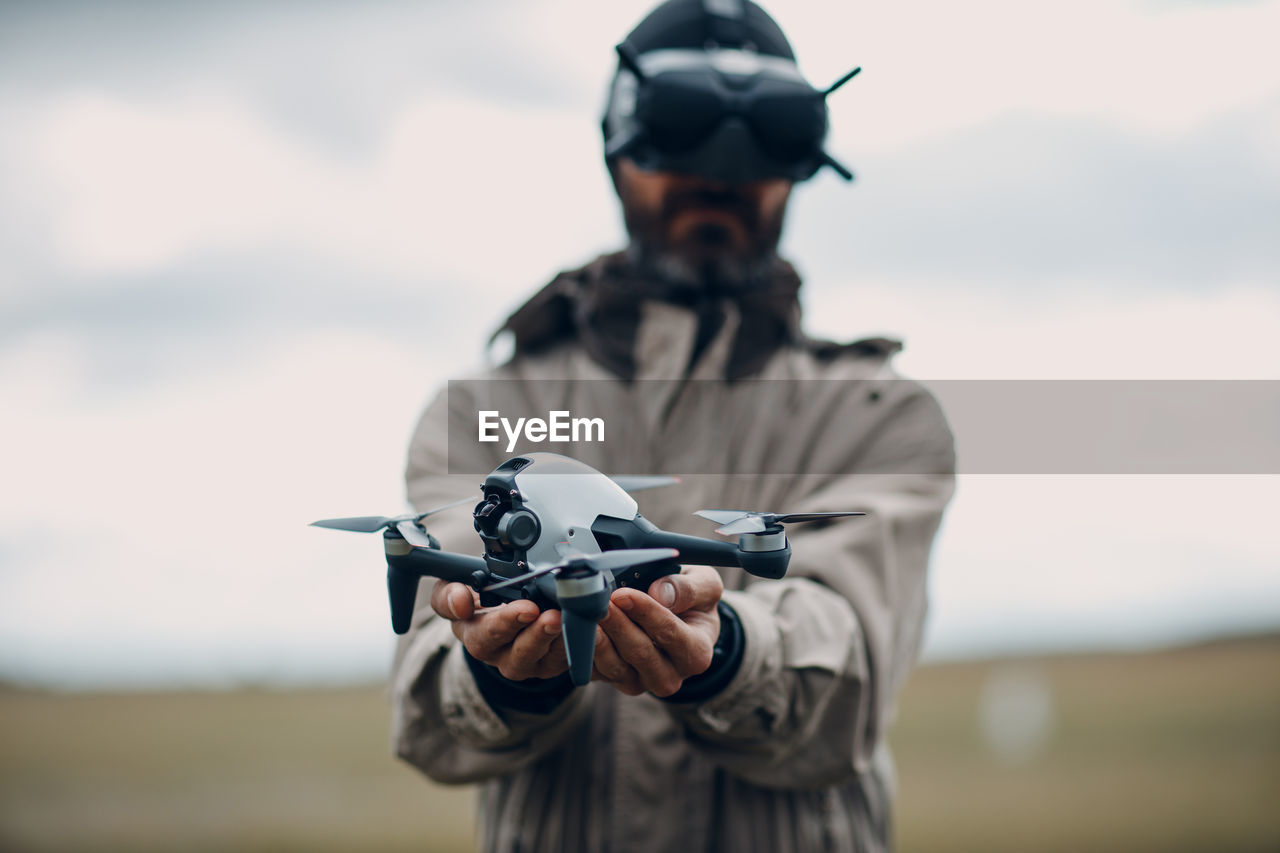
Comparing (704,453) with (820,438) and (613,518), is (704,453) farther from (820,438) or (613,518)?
(613,518)

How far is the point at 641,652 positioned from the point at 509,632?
10.4 inches

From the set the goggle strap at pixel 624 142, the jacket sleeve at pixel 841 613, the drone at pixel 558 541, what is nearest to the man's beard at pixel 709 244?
the goggle strap at pixel 624 142

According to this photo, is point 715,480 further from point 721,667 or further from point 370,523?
point 370,523

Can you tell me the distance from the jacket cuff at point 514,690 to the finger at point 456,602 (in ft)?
1.05

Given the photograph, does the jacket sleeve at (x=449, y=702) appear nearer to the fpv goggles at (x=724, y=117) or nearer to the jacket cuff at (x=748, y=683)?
the jacket cuff at (x=748, y=683)

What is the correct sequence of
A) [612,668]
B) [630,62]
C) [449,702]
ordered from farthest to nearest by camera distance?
[630,62]
[449,702]
[612,668]

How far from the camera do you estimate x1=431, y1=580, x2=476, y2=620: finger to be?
77.9 inches

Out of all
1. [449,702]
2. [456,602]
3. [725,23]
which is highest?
[725,23]

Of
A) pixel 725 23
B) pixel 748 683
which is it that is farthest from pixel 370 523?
pixel 725 23

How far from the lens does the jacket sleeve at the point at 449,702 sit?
8.01 feet

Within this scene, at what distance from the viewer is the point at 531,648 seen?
1921 millimetres

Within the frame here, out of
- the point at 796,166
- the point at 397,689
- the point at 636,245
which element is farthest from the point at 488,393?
the point at 796,166

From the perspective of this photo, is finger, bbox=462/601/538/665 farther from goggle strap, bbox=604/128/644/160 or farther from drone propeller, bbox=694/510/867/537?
goggle strap, bbox=604/128/644/160

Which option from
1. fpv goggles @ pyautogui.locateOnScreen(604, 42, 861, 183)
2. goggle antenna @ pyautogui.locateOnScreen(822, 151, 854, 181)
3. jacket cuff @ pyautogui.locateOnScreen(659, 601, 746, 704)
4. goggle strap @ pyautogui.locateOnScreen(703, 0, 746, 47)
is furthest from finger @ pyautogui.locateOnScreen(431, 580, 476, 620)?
goggle strap @ pyautogui.locateOnScreen(703, 0, 746, 47)
